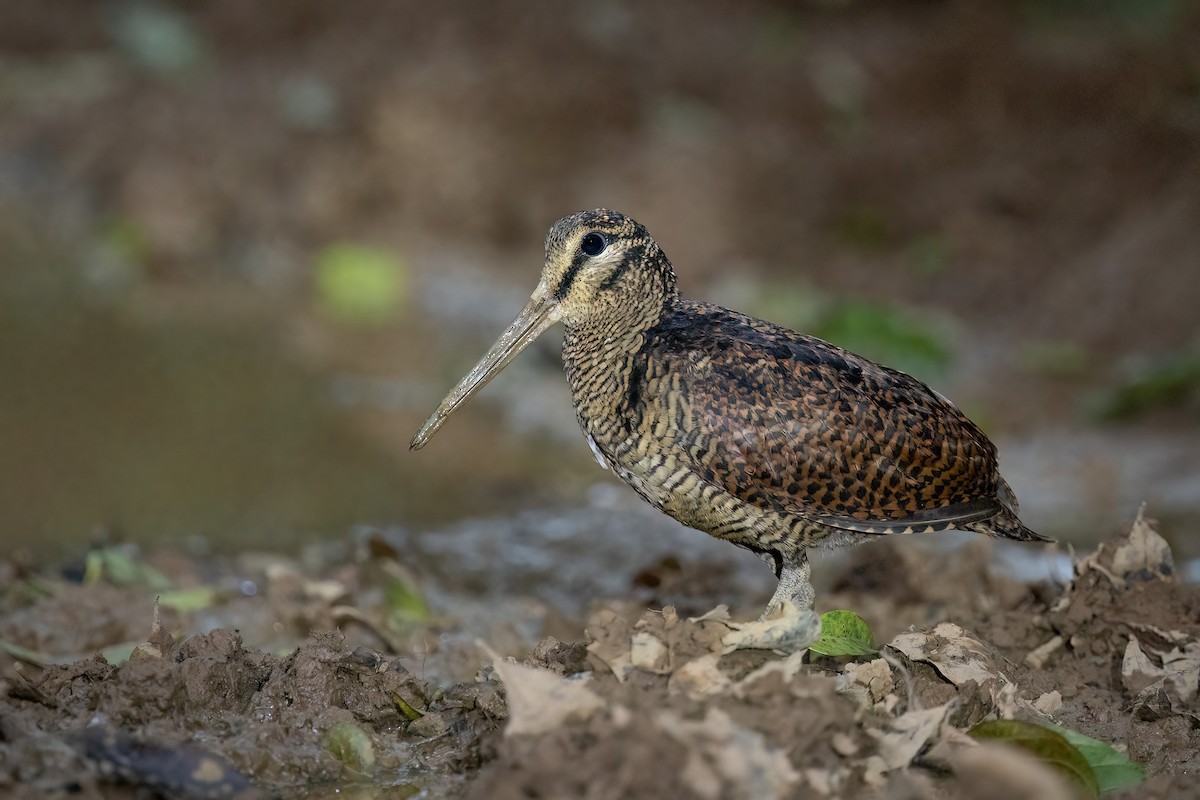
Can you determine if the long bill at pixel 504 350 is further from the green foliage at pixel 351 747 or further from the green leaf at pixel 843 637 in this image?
the green leaf at pixel 843 637

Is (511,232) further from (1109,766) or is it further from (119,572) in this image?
(1109,766)

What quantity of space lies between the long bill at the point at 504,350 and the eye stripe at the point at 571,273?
7 centimetres

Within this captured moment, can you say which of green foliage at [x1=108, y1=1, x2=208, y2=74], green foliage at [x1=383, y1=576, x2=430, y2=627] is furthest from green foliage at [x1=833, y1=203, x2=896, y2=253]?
green foliage at [x1=108, y1=1, x2=208, y2=74]

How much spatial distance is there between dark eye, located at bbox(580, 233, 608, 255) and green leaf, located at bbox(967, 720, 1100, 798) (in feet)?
6.92

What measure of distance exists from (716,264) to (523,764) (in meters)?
9.02

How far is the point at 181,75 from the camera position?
15.6 m

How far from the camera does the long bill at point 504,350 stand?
4.97m

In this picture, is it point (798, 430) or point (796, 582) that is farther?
point (796, 582)

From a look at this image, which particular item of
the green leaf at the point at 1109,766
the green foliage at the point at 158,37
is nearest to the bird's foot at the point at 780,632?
the green leaf at the point at 1109,766

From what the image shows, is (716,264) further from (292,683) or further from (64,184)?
(292,683)

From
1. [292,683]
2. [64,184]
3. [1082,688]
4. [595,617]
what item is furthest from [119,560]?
[64,184]

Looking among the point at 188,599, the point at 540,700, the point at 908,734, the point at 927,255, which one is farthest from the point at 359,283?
the point at 908,734

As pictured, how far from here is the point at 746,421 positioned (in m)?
4.48

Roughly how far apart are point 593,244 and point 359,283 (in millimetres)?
7659
